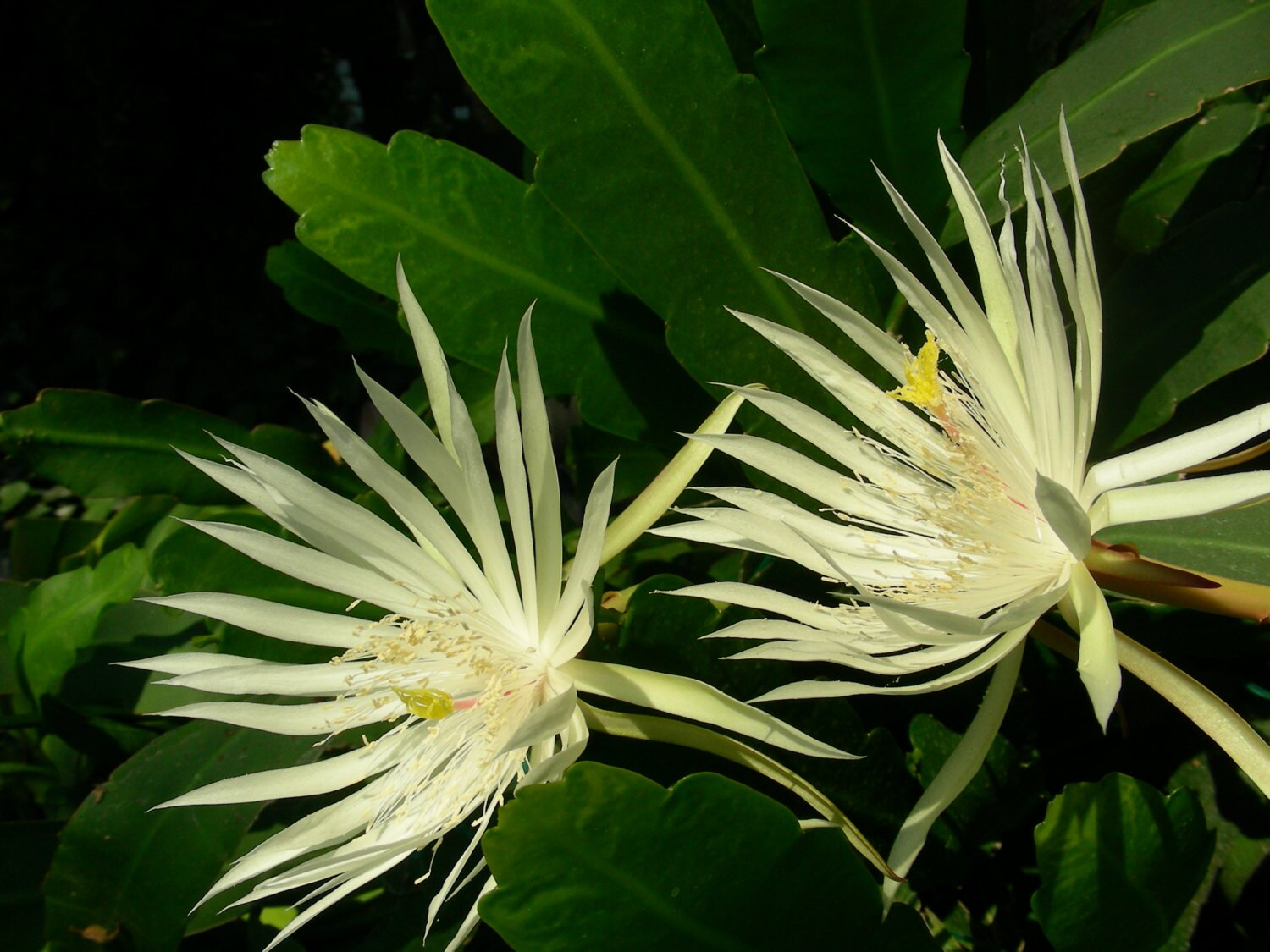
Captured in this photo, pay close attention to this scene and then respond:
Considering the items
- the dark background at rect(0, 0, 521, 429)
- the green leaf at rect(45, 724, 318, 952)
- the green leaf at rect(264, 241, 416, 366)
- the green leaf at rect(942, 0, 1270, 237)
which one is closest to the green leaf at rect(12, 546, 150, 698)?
the green leaf at rect(45, 724, 318, 952)

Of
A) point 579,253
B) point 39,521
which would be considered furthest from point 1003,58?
point 39,521

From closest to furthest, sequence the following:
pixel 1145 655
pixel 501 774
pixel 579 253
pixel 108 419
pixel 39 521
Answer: pixel 1145 655, pixel 501 774, pixel 579 253, pixel 108 419, pixel 39 521

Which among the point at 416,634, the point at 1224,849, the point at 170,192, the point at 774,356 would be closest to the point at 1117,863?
the point at 1224,849

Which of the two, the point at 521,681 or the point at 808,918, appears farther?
the point at 521,681

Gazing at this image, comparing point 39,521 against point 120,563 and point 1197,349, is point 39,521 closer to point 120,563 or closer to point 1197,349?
point 120,563

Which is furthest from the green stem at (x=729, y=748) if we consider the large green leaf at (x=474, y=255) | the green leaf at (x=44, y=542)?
the green leaf at (x=44, y=542)

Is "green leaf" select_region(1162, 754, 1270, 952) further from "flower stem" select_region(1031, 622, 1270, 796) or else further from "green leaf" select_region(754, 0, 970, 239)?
"green leaf" select_region(754, 0, 970, 239)
